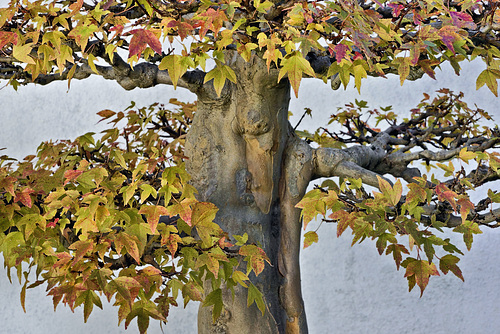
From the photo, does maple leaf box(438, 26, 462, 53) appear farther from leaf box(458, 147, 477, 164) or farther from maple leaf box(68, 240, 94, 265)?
maple leaf box(68, 240, 94, 265)

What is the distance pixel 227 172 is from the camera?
6.20 ft

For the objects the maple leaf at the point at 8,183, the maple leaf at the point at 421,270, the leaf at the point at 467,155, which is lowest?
the maple leaf at the point at 421,270

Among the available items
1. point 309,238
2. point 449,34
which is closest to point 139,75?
point 309,238

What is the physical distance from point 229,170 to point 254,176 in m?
0.08

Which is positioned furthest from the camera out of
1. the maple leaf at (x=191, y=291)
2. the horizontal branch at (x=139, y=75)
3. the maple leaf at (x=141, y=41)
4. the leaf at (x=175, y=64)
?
the horizontal branch at (x=139, y=75)

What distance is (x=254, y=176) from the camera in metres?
1.91

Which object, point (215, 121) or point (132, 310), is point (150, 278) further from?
point (215, 121)

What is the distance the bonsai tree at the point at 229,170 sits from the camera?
126 centimetres

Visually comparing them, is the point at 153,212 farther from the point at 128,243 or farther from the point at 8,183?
the point at 8,183

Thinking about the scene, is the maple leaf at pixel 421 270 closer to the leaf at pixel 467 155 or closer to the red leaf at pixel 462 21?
the leaf at pixel 467 155

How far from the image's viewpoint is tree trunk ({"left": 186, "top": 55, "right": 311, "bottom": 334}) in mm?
1834

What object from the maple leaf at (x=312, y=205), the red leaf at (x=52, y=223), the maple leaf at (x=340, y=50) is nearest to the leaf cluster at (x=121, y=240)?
the red leaf at (x=52, y=223)

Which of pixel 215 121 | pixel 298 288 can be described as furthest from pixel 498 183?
pixel 215 121

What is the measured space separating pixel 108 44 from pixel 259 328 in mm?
984
